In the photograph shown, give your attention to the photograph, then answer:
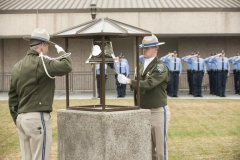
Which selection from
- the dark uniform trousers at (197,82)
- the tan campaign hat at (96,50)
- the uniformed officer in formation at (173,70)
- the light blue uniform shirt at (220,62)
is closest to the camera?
the tan campaign hat at (96,50)

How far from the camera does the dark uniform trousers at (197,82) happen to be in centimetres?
2590

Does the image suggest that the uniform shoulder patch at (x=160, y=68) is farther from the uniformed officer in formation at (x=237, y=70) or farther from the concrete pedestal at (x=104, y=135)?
the uniformed officer in formation at (x=237, y=70)

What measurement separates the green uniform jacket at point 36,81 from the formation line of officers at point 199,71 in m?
18.3

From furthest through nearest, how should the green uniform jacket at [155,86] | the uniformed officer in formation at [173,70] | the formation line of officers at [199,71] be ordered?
the formation line of officers at [199,71] < the uniformed officer in formation at [173,70] < the green uniform jacket at [155,86]

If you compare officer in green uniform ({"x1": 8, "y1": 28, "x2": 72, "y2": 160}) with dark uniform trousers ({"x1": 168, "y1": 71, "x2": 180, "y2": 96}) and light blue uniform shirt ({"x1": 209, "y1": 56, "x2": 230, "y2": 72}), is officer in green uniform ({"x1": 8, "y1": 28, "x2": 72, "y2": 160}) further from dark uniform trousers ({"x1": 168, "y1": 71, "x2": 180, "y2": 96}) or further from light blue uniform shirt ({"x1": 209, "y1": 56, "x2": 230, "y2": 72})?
light blue uniform shirt ({"x1": 209, "y1": 56, "x2": 230, "y2": 72})

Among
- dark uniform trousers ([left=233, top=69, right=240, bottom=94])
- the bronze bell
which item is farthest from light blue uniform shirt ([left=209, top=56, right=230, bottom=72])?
the bronze bell

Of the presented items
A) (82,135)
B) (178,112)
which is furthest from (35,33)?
(178,112)

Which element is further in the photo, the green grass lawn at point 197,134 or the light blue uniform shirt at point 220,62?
the light blue uniform shirt at point 220,62

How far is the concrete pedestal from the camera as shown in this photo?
7203 millimetres

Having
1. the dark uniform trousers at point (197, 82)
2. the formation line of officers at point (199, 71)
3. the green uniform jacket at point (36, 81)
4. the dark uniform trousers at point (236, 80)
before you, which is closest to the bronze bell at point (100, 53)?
the green uniform jacket at point (36, 81)

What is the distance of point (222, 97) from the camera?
83.7 feet

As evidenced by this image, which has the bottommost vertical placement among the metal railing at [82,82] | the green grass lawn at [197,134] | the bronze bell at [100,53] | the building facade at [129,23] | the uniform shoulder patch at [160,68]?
the green grass lawn at [197,134]

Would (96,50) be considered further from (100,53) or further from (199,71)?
(199,71)

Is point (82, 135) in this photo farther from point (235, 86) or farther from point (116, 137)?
point (235, 86)
